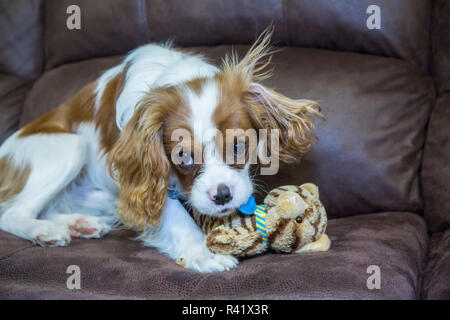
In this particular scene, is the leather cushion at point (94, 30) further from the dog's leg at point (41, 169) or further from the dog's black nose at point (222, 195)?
the dog's black nose at point (222, 195)

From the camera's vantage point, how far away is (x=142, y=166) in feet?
6.68

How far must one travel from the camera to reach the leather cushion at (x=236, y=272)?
5.21 ft

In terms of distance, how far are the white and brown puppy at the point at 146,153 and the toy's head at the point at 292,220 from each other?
127 mm

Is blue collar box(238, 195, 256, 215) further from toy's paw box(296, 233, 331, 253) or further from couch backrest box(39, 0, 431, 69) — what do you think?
couch backrest box(39, 0, 431, 69)

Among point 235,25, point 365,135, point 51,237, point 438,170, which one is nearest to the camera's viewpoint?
point 51,237

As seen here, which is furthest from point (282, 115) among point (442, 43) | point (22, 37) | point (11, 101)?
point (22, 37)

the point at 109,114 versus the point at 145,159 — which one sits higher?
the point at 109,114

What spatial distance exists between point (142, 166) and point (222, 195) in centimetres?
39

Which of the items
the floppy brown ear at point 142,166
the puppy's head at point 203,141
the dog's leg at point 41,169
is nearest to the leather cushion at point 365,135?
the puppy's head at point 203,141

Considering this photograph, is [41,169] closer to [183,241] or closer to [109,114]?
[109,114]

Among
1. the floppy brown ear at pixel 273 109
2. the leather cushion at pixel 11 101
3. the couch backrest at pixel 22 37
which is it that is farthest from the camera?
the couch backrest at pixel 22 37

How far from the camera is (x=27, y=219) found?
224 centimetres
